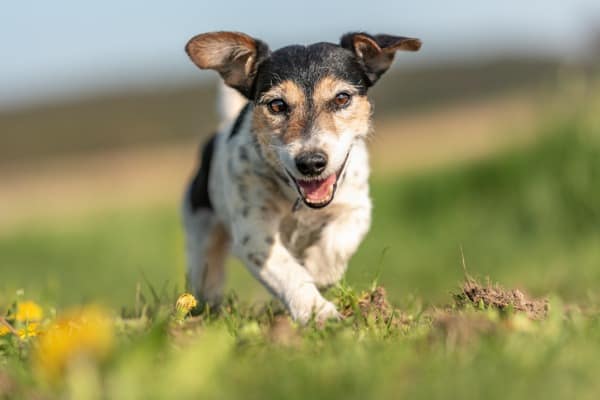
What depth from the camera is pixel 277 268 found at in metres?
4.88

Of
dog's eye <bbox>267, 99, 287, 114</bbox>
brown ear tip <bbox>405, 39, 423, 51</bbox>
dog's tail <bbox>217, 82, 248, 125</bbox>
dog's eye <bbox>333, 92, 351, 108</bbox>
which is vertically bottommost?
dog's tail <bbox>217, 82, 248, 125</bbox>

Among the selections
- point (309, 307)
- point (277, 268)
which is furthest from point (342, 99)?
point (309, 307)

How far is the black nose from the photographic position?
4535 mm

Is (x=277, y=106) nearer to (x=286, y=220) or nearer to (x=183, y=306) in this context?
(x=286, y=220)

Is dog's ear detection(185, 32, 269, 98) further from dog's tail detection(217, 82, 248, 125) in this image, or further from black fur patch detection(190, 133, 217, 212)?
dog's tail detection(217, 82, 248, 125)

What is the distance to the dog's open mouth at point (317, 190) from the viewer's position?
470cm

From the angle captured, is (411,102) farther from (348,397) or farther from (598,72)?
(348,397)

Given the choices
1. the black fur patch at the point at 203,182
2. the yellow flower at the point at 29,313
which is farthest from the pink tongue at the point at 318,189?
the black fur patch at the point at 203,182

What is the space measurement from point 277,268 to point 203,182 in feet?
6.32

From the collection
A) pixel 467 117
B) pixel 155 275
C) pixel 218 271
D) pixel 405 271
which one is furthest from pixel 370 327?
pixel 467 117

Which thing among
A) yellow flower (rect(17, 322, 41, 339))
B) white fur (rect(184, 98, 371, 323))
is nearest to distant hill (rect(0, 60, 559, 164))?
white fur (rect(184, 98, 371, 323))

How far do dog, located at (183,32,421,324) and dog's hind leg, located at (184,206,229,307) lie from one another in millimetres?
1183

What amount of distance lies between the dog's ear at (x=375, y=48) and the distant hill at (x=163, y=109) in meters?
20.3

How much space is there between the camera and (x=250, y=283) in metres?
11.8
